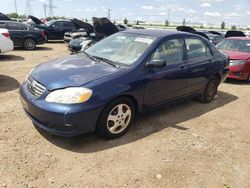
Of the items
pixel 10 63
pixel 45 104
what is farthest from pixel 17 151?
pixel 10 63

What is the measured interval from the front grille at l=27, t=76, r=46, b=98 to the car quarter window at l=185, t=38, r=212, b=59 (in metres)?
2.91

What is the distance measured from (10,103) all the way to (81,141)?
7.22 ft

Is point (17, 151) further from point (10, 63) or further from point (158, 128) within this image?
point (10, 63)

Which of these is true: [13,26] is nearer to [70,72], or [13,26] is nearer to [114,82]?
[70,72]

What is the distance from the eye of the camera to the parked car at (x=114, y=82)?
354 cm

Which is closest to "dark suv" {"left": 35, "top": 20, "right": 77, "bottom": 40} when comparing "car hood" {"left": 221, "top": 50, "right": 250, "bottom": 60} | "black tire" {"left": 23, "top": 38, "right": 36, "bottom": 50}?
"black tire" {"left": 23, "top": 38, "right": 36, "bottom": 50}

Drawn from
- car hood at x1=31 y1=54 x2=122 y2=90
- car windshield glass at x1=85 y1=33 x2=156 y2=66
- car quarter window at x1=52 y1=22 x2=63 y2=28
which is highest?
car windshield glass at x1=85 y1=33 x2=156 y2=66

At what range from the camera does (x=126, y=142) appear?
4.05 metres

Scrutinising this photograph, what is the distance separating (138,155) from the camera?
374cm

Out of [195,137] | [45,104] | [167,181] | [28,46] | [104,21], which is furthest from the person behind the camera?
[28,46]

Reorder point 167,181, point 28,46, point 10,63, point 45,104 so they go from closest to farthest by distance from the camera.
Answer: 1. point 167,181
2. point 45,104
3. point 10,63
4. point 28,46

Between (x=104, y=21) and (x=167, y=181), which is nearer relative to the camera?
(x=167, y=181)

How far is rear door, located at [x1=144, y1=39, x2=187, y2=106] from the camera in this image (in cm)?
439

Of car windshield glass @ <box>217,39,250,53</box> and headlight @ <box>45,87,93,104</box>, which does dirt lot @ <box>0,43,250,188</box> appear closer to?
headlight @ <box>45,87,93,104</box>
